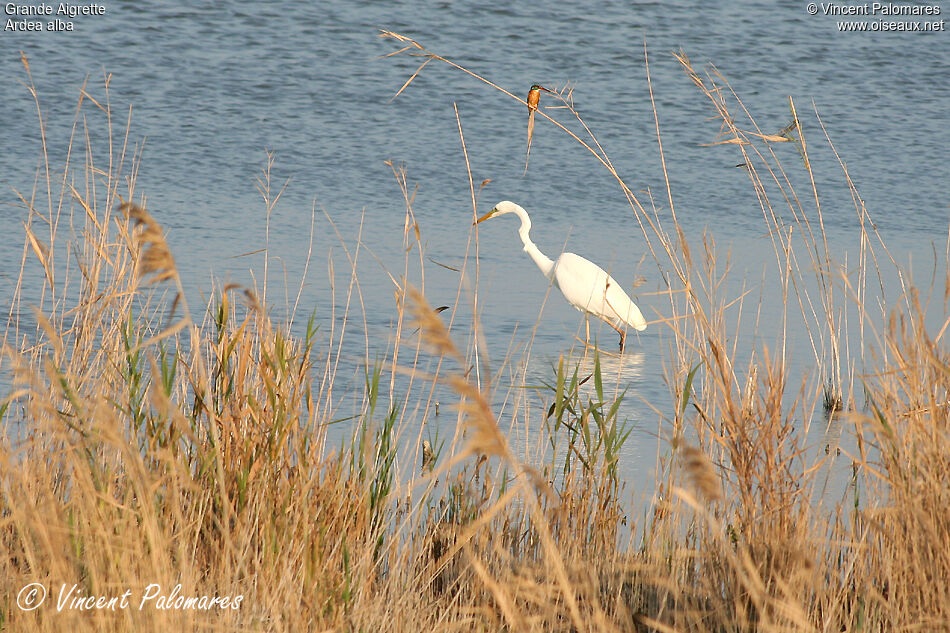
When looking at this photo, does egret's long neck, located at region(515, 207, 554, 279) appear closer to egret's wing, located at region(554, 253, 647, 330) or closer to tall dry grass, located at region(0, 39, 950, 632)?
egret's wing, located at region(554, 253, 647, 330)

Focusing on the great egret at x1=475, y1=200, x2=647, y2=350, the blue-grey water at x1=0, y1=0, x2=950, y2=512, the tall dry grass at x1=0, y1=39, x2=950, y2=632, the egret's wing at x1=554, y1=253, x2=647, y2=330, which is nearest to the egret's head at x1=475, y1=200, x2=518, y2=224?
the great egret at x1=475, y1=200, x2=647, y2=350

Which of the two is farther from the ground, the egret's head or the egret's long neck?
the egret's head

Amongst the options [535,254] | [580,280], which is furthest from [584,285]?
[535,254]

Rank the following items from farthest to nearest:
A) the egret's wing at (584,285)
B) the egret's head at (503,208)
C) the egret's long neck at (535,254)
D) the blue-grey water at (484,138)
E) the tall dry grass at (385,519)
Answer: the egret's head at (503,208) < the egret's long neck at (535,254) < the blue-grey water at (484,138) < the egret's wing at (584,285) < the tall dry grass at (385,519)

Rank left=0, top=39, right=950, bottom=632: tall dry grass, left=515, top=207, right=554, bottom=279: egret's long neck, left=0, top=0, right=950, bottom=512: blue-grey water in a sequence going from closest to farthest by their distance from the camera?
1. left=0, top=39, right=950, bottom=632: tall dry grass
2. left=0, top=0, right=950, bottom=512: blue-grey water
3. left=515, top=207, right=554, bottom=279: egret's long neck

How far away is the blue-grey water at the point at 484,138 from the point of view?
4.67 meters

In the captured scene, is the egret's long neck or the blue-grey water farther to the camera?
the egret's long neck

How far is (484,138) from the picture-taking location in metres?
6.50

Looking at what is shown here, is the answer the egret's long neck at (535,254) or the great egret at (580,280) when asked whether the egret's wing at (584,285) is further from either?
the egret's long neck at (535,254)

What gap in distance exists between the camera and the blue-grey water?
4.67 metres

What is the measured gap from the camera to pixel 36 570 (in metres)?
1.58

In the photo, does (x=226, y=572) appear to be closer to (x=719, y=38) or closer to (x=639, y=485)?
(x=639, y=485)

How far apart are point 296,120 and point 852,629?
5.50 m

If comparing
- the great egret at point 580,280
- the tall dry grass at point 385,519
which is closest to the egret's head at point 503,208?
the great egret at point 580,280
